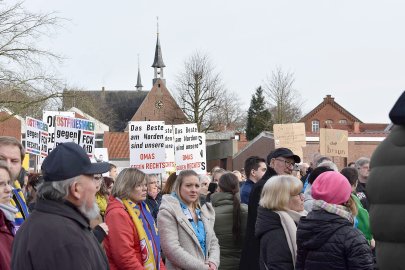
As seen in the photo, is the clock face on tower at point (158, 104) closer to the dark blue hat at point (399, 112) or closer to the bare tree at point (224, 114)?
the bare tree at point (224, 114)

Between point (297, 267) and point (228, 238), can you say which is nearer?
point (297, 267)

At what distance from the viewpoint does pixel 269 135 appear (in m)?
65.2

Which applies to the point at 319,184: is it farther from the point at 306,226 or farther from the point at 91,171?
the point at 91,171

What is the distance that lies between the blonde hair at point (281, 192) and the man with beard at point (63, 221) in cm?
253

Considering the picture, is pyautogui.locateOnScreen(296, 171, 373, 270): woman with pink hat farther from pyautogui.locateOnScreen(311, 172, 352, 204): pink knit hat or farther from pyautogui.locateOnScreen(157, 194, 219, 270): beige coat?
pyautogui.locateOnScreen(157, 194, 219, 270): beige coat

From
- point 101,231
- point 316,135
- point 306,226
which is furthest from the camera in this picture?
point 316,135

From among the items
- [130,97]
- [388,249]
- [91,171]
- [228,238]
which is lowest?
[228,238]

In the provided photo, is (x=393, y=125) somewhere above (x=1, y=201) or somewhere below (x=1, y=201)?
above

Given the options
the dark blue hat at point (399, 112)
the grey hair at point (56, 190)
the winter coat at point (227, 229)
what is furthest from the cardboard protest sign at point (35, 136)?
the dark blue hat at point (399, 112)

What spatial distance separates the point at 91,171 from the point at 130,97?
108 metres

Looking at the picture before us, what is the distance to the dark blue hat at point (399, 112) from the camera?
9.27 feet

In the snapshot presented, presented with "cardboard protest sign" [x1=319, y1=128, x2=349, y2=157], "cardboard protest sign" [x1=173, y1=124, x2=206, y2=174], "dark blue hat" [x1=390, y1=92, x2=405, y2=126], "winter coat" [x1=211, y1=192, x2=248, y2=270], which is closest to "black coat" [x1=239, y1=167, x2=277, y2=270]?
"winter coat" [x1=211, y1=192, x2=248, y2=270]

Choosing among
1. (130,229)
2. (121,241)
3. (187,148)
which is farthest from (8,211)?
(187,148)

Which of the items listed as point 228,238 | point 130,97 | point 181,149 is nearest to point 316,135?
point 181,149
